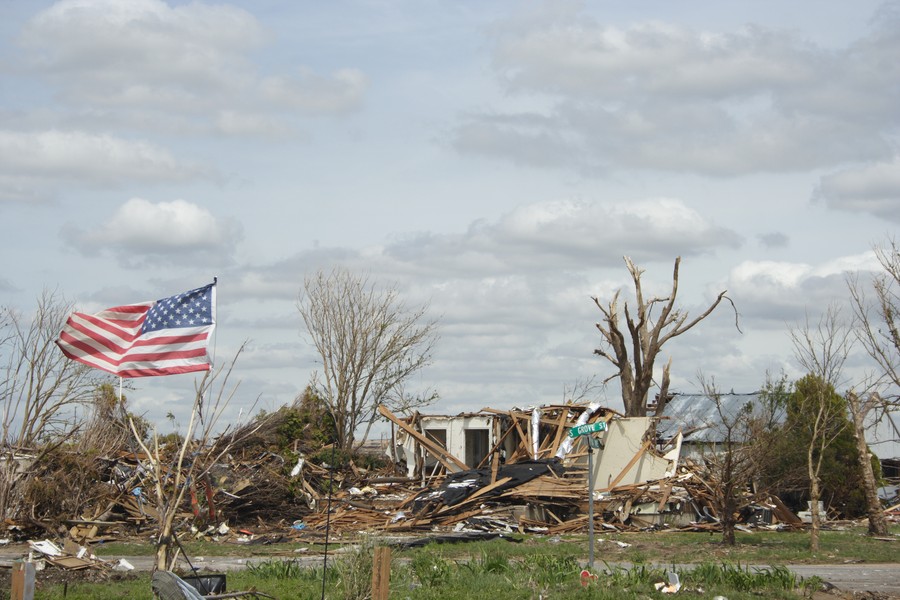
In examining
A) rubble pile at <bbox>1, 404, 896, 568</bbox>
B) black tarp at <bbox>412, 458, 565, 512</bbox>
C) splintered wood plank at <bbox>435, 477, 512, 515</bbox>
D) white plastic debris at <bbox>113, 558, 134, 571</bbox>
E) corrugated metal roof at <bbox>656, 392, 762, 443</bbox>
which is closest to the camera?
white plastic debris at <bbox>113, 558, 134, 571</bbox>

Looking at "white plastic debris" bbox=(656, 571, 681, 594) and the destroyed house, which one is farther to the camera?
the destroyed house

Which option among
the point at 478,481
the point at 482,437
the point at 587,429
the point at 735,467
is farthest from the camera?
the point at 482,437

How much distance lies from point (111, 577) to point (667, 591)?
8.67 meters

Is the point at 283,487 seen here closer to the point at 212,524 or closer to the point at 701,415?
the point at 212,524

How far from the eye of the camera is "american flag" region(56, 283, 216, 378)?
40.3 ft

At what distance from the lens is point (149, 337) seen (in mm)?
12414

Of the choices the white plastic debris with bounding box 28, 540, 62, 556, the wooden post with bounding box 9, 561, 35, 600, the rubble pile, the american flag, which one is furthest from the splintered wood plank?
the wooden post with bounding box 9, 561, 35, 600

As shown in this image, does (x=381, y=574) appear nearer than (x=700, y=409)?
Yes

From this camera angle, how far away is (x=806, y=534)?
2409 centimetres

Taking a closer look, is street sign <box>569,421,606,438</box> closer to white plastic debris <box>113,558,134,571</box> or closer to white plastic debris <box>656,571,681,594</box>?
white plastic debris <box>656,571,681,594</box>

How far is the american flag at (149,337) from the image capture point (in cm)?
1227

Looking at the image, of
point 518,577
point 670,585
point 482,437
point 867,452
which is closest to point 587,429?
point 670,585

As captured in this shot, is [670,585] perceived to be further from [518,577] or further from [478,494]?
[478,494]

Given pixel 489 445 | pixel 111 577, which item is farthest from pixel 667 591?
pixel 489 445
